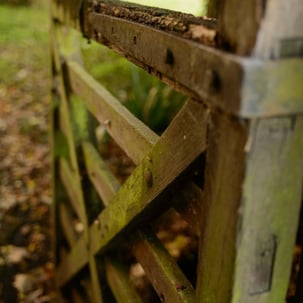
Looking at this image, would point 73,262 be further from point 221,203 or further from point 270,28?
point 270,28

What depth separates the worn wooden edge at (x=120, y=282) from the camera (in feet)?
6.45

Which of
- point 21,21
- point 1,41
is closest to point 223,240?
point 1,41

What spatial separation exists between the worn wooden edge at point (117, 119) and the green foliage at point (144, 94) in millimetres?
1554

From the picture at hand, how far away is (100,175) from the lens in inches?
88.0

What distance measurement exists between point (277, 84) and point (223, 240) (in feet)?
1.26

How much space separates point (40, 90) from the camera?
281 inches

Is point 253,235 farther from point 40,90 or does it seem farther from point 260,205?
point 40,90

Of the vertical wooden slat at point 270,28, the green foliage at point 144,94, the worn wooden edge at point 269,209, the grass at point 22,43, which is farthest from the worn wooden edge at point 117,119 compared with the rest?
the grass at point 22,43

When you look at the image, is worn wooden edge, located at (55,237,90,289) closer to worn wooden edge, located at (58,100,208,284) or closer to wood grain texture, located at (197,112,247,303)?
worn wooden edge, located at (58,100,208,284)

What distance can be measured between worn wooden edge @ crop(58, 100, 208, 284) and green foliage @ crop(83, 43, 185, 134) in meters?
2.20

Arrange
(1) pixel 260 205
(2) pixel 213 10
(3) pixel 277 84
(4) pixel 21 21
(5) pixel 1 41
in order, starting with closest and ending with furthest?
(3) pixel 277 84
(1) pixel 260 205
(2) pixel 213 10
(5) pixel 1 41
(4) pixel 21 21

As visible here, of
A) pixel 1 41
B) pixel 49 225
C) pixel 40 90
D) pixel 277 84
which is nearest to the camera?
pixel 277 84

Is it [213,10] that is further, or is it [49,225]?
[49,225]

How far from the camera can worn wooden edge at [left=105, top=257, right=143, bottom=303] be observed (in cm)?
197
